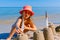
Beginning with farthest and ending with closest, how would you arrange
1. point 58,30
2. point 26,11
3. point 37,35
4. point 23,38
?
point 58,30 < point 26,11 < point 37,35 < point 23,38

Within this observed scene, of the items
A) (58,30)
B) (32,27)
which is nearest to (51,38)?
(32,27)

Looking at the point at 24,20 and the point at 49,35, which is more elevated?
the point at 24,20

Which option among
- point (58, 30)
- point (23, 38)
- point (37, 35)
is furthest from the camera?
point (58, 30)

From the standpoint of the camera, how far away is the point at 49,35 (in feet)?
11.6

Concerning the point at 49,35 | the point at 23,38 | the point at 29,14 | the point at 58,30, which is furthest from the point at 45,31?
the point at 58,30

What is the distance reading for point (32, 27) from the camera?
12.1 ft

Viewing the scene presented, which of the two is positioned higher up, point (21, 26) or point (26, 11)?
point (26, 11)

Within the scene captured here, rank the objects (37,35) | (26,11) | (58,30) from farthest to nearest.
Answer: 1. (58,30)
2. (26,11)
3. (37,35)

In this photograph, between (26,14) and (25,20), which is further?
(25,20)

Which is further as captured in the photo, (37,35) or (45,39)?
(45,39)

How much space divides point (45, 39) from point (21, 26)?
0.45 m

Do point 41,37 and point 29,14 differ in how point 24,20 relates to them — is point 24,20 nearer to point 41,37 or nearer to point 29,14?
point 29,14

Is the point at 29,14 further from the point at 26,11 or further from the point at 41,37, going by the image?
the point at 41,37

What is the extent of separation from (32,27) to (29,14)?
0.24 meters
